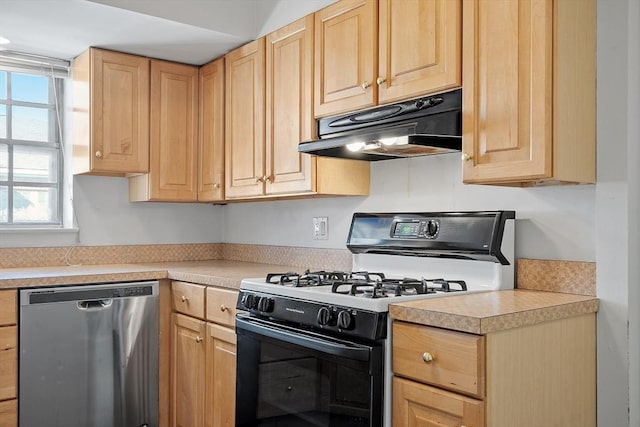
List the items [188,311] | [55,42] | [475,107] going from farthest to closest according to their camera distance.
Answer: [55,42]
[188,311]
[475,107]

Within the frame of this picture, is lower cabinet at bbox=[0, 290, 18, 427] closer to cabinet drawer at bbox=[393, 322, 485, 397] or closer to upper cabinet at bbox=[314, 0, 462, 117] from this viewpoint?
upper cabinet at bbox=[314, 0, 462, 117]

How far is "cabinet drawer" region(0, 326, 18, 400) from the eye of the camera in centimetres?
243

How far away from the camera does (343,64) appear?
237 cm

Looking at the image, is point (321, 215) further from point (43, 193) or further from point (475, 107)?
point (43, 193)

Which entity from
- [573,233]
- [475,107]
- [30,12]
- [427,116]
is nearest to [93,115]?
[30,12]

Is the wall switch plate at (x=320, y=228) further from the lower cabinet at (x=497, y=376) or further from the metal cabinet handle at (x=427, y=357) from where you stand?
the metal cabinet handle at (x=427, y=357)

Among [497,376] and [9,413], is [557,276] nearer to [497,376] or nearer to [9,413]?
[497,376]

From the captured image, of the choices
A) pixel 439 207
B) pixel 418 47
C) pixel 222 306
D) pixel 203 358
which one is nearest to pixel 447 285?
pixel 439 207

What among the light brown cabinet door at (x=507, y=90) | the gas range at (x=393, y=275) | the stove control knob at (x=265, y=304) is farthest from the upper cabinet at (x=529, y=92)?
the stove control knob at (x=265, y=304)

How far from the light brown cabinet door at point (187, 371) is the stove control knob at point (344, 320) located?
3.35ft

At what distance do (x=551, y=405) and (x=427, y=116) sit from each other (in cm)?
98

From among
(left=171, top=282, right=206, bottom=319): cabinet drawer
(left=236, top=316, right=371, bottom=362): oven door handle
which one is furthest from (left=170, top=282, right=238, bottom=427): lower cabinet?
(left=236, top=316, right=371, bottom=362): oven door handle

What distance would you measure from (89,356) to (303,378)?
3.79ft

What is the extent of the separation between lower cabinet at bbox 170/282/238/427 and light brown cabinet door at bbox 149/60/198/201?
0.67 metres
